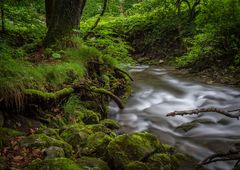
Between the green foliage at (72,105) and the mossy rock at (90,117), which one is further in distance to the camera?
the mossy rock at (90,117)

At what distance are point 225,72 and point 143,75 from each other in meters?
2.90

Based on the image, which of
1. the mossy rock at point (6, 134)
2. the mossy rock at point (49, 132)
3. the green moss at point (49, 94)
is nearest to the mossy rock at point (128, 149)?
the mossy rock at point (49, 132)

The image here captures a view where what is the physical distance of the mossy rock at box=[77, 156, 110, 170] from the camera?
12.8 feet

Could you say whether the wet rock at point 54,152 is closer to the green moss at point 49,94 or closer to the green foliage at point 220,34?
the green moss at point 49,94

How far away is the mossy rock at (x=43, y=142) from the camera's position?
13.5 ft

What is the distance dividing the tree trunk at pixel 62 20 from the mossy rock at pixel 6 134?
349cm

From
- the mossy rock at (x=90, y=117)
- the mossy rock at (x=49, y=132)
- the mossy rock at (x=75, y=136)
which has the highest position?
the mossy rock at (x=49, y=132)

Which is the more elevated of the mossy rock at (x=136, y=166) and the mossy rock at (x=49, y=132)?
the mossy rock at (x=49, y=132)

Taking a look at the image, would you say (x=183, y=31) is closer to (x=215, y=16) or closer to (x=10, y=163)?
(x=215, y=16)

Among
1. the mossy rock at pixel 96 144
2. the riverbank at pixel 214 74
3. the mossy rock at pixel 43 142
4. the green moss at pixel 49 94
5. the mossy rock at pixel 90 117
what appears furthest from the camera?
the riverbank at pixel 214 74

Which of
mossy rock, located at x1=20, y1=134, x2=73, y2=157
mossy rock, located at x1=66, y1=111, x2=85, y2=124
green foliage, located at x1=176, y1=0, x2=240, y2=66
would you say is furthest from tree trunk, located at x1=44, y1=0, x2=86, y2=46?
green foliage, located at x1=176, y1=0, x2=240, y2=66

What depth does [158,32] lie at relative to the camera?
1681cm

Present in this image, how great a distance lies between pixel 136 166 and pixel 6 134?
68.7 inches

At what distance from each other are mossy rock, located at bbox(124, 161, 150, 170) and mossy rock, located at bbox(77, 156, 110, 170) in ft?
0.85
